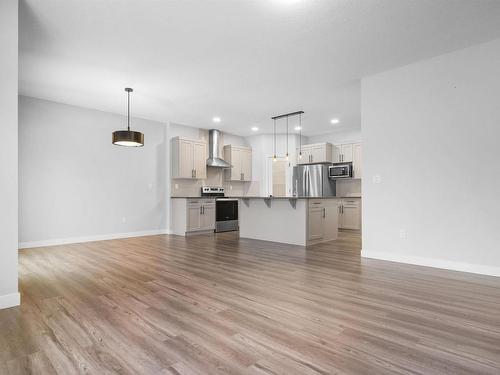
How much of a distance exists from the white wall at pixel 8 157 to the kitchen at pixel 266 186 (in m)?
4.05

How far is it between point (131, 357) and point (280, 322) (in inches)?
40.5

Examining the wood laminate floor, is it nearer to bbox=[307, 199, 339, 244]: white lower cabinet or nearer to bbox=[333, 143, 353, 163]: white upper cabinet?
bbox=[307, 199, 339, 244]: white lower cabinet

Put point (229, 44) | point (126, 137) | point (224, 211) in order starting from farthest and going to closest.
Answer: point (224, 211)
point (126, 137)
point (229, 44)

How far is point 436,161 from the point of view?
153 inches

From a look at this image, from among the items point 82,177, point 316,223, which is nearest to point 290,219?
point 316,223

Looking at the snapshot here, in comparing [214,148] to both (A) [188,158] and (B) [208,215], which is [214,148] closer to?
(A) [188,158]

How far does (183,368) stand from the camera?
5.38ft

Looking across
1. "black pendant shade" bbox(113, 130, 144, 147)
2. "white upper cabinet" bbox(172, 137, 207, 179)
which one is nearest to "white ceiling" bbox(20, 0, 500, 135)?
"black pendant shade" bbox(113, 130, 144, 147)

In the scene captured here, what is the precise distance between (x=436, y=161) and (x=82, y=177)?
20.2 ft

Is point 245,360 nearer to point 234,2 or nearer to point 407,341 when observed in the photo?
point 407,341

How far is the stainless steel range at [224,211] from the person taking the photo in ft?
24.7

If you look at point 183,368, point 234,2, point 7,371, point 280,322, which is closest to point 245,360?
point 183,368

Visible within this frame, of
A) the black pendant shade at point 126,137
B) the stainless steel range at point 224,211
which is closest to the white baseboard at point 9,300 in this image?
the black pendant shade at point 126,137

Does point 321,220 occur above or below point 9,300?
above
